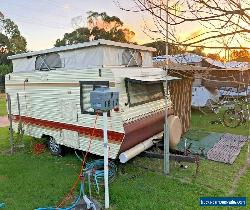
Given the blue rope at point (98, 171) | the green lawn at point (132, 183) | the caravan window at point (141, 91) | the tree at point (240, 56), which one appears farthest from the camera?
the caravan window at point (141, 91)

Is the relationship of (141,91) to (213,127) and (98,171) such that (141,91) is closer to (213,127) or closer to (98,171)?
(98,171)

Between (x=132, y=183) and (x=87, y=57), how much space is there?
366 centimetres

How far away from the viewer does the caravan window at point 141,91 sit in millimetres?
7938

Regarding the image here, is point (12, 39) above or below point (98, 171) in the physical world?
above

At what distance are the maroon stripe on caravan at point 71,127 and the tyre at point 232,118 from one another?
8.28 metres

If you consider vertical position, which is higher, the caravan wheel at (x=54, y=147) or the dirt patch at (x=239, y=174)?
the caravan wheel at (x=54, y=147)

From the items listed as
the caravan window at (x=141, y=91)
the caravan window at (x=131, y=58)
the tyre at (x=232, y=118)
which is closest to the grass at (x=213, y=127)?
the tyre at (x=232, y=118)

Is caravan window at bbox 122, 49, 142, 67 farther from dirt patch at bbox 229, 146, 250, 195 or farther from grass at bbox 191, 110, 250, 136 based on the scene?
grass at bbox 191, 110, 250, 136

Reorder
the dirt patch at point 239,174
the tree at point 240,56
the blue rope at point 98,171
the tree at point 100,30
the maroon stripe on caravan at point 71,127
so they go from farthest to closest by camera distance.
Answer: the tree at point 100,30, the maroon stripe on caravan at point 71,127, the blue rope at point 98,171, the dirt patch at point 239,174, the tree at point 240,56

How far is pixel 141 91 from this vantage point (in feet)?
28.1

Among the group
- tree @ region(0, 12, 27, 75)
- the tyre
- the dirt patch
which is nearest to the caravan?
the dirt patch

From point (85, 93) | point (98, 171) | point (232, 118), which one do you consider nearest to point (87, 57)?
point (85, 93)

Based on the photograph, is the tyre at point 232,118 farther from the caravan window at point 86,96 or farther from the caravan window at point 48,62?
Result: the caravan window at point 48,62

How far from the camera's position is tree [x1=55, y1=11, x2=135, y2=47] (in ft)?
112
